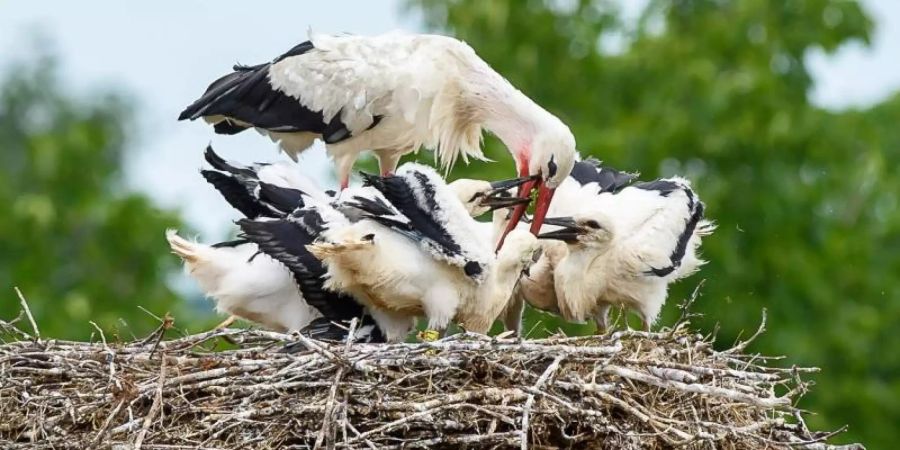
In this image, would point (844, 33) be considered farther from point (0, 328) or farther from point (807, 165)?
point (0, 328)

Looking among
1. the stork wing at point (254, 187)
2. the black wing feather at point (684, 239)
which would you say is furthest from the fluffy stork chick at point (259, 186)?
the black wing feather at point (684, 239)

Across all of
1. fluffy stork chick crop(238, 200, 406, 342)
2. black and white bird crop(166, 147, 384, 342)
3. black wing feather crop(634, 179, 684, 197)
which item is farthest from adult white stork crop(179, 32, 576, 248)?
fluffy stork chick crop(238, 200, 406, 342)

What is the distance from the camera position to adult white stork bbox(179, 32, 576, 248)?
32.9 ft

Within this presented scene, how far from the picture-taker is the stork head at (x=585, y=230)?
9.69 m

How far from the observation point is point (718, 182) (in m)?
19.7

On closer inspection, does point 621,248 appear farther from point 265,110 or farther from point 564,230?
point 265,110

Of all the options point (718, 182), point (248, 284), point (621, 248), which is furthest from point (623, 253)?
point (718, 182)

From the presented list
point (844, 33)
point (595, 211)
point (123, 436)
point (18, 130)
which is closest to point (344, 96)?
point (595, 211)

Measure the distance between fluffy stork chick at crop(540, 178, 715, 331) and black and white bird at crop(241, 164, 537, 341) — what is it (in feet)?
3.24

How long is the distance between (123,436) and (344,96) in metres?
3.05

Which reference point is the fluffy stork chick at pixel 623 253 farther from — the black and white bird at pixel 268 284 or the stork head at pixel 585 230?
the black and white bird at pixel 268 284

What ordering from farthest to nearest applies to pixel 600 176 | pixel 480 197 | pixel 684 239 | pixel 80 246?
1. pixel 80 246
2. pixel 600 176
3. pixel 684 239
4. pixel 480 197

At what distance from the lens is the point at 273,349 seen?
869 centimetres

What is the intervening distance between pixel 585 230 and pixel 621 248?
0.23 metres
